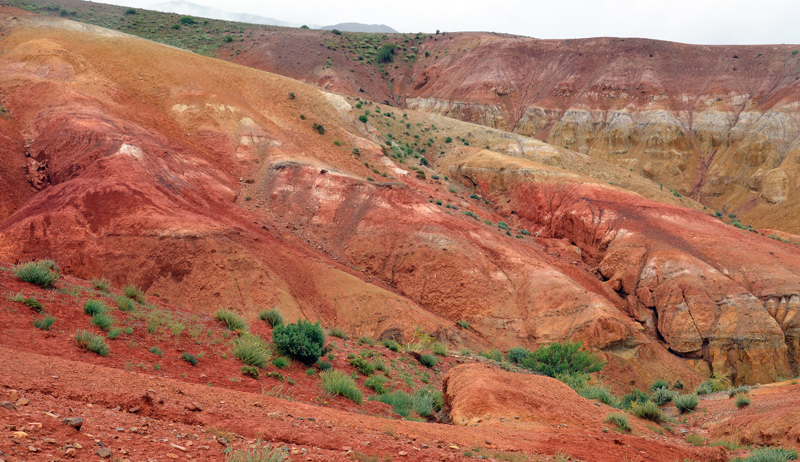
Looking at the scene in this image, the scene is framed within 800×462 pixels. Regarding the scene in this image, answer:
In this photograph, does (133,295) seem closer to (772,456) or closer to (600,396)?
(600,396)

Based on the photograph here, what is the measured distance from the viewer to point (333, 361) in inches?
547

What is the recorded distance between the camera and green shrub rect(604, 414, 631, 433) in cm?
1114

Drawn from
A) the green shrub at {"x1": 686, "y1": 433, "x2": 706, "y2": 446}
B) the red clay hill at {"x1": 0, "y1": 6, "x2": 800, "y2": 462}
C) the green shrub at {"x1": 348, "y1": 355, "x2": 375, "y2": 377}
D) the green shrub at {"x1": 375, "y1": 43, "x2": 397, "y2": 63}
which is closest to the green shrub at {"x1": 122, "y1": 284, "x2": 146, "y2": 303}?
the red clay hill at {"x1": 0, "y1": 6, "x2": 800, "y2": 462}

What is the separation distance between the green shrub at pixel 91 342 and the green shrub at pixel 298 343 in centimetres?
423

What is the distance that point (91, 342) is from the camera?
951cm

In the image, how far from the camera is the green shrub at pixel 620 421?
11143 millimetres

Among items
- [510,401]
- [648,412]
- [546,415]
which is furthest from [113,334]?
[648,412]

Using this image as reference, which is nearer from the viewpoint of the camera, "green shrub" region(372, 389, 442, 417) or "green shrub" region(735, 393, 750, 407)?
"green shrub" region(372, 389, 442, 417)

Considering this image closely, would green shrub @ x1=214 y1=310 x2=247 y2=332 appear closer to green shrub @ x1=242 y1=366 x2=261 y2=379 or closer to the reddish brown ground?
the reddish brown ground

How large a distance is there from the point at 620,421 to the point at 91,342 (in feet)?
36.0

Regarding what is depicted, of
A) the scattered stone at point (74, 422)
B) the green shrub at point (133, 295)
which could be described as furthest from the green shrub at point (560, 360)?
the scattered stone at point (74, 422)

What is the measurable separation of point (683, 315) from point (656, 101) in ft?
152

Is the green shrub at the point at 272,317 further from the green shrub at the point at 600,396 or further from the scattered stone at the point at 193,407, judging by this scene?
the green shrub at the point at 600,396

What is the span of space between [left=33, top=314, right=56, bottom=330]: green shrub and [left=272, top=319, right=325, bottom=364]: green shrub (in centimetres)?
485
